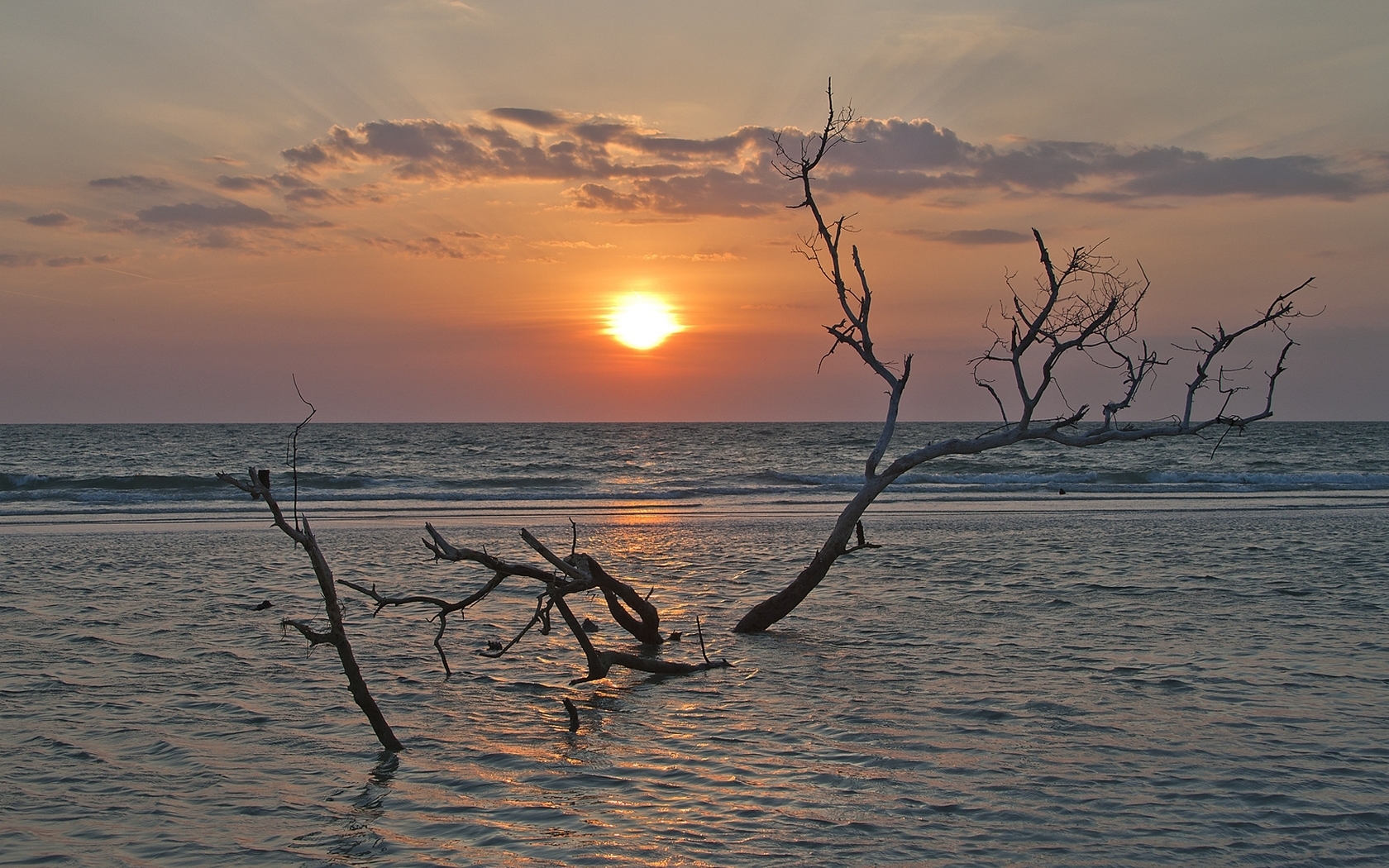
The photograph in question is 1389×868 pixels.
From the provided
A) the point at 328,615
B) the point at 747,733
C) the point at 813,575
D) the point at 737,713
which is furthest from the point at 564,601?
the point at 813,575

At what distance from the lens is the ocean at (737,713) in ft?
19.5

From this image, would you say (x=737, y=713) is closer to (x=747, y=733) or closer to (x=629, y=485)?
(x=747, y=733)

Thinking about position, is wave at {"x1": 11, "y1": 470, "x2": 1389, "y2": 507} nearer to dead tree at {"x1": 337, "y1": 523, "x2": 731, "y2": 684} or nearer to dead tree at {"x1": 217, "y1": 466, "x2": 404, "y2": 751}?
dead tree at {"x1": 337, "y1": 523, "x2": 731, "y2": 684}

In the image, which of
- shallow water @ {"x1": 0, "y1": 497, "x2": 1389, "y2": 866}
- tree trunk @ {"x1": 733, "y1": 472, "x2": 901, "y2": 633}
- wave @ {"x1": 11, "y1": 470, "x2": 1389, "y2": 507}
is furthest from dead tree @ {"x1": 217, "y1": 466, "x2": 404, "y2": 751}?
wave @ {"x1": 11, "y1": 470, "x2": 1389, "y2": 507}

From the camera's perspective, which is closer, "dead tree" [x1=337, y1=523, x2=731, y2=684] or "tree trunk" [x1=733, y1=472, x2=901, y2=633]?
"dead tree" [x1=337, y1=523, x2=731, y2=684]

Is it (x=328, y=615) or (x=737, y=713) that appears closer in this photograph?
(x=328, y=615)

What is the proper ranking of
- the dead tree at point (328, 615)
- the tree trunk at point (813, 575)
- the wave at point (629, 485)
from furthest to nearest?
1. the wave at point (629, 485)
2. the tree trunk at point (813, 575)
3. the dead tree at point (328, 615)

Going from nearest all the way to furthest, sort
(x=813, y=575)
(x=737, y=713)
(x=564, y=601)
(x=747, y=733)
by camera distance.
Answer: (x=747, y=733) < (x=737, y=713) < (x=564, y=601) < (x=813, y=575)

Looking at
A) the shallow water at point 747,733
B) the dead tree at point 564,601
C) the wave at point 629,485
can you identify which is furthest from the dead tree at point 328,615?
the wave at point 629,485

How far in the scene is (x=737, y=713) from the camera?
8523 mm

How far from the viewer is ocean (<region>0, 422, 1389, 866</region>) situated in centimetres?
596

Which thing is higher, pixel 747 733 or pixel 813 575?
pixel 813 575

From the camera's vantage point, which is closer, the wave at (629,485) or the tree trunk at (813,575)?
the tree trunk at (813,575)

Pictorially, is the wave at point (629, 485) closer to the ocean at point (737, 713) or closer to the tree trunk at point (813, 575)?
the ocean at point (737, 713)
